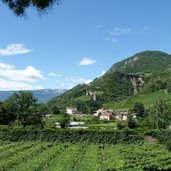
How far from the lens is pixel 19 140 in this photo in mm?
54500

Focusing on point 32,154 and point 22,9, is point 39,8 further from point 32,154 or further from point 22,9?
point 32,154

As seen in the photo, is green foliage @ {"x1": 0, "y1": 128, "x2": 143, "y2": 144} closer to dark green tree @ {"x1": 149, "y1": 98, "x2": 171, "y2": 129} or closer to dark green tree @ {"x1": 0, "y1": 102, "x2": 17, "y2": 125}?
dark green tree @ {"x1": 0, "y1": 102, "x2": 17, "y2": 125}

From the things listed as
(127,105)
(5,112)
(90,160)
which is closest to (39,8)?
(90,160)

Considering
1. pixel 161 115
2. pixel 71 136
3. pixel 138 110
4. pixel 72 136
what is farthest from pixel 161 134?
pixel 138 110

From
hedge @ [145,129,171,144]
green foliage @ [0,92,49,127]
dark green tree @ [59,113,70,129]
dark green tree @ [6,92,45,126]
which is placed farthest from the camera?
dark green tree @ [59,113,70,129]

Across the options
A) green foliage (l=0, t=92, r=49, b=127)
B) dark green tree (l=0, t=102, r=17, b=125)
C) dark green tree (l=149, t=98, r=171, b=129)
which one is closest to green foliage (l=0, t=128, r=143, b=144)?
dark green tree (l=0, t=102, r=17, b=125)

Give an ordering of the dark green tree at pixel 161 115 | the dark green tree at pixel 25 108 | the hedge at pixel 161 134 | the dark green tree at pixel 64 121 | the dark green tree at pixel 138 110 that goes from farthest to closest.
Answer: the dark green tree at pixel 138 110 → the dark green tree at pixel 64 121 → the dark green tree at pixel 161 115 → the dark green tree at pixel 25 108 → the hedge at pixel 161 134

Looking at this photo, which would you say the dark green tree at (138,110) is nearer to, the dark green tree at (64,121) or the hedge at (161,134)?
the dark green tree at (64,121)

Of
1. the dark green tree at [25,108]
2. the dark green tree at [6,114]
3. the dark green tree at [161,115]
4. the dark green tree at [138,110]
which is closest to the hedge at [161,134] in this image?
the dark green tree at [25,108]

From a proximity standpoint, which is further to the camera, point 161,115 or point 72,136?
point 161,115

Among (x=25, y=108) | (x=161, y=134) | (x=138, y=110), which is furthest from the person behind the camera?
(x=138, y=110)

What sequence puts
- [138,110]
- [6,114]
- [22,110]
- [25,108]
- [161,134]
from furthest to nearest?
[138,110] < [25,108] < [22,110] < [6,114] < [161,134]

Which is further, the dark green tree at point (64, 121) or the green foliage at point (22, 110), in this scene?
the dark green tree at point (64, 121)

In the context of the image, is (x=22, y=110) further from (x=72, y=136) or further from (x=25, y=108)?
(x=72, y=136)
